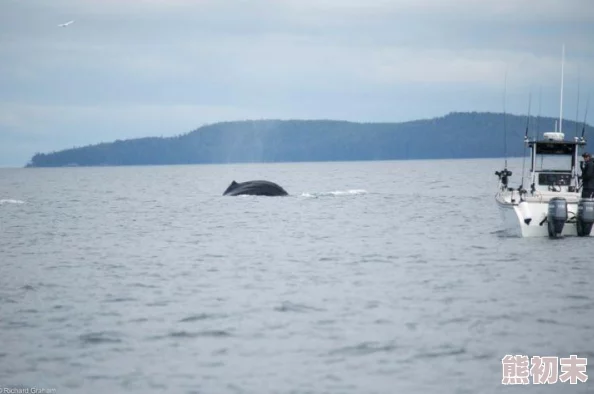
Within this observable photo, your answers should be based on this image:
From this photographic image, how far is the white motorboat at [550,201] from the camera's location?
31.7 m

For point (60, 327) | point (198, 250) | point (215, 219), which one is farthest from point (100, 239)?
point (60, 327)

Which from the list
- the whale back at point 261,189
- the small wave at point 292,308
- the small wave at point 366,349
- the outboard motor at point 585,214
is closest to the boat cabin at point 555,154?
the outboard motor at point 585,214

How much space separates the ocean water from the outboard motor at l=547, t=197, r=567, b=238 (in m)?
0.65

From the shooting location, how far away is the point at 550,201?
31.6 meters

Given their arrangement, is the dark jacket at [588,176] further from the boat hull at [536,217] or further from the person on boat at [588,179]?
the boat hull at [536,217]

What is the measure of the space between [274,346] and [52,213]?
44986mm

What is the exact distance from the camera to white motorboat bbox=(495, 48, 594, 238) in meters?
31.7

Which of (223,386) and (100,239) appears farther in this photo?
(100,239)

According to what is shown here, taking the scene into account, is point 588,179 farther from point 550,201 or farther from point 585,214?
point 550,201

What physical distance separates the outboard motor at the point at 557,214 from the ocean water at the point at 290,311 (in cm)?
65

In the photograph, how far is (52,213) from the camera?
58.9 m

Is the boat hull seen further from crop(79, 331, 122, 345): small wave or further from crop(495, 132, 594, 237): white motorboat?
crop(79, 331, 122, 345): small wave

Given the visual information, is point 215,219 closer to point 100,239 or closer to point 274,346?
point 100,239

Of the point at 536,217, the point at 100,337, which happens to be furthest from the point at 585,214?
the point at 100,337
